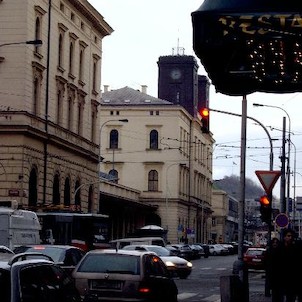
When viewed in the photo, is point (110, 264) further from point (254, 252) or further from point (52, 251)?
point (254, 252)

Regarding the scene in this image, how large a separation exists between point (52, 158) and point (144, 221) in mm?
44538

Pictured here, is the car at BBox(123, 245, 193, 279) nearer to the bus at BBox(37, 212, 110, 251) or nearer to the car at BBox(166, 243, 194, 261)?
the bus at BBox(37, 212, 110, 251)

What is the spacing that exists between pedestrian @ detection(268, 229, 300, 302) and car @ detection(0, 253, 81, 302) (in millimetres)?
7053

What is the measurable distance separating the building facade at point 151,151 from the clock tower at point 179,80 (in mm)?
6933

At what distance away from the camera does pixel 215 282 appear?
41.1m

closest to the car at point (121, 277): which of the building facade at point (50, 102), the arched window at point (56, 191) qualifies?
the building facade at point (50, 102)

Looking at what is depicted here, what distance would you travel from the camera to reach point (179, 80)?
119m

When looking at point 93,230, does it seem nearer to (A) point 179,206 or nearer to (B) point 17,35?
(B) point 17,35

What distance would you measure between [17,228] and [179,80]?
82.9 meters

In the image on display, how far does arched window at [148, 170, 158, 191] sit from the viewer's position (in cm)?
10681

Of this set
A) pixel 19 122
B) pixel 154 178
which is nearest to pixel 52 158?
pixel 19 122

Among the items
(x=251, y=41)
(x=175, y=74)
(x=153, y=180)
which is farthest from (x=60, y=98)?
(x=175, y=74)

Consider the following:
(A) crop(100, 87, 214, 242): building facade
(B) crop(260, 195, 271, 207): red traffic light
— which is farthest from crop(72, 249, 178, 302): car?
(A) crop(100, 87, 214, 242): building facade

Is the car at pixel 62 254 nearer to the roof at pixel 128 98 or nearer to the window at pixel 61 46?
the window at pixel 61 46
